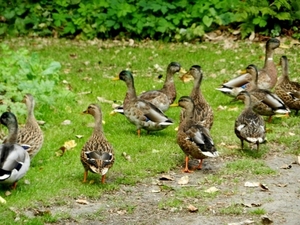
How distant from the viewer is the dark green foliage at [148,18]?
1872cm

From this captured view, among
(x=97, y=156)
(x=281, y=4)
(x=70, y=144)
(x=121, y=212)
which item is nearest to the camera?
(x=121, y=212)

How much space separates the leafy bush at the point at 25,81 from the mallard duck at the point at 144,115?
1.55 meters

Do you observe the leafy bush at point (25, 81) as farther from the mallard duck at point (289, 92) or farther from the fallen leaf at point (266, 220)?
the fallen leaf at point (266, 220)

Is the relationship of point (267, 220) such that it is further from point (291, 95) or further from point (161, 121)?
point (291, 95)

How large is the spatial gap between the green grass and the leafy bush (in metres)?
0.25

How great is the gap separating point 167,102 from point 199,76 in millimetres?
658

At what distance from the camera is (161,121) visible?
11297 millimetres

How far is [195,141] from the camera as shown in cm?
990

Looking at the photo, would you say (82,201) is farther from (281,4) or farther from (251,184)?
(281,4)

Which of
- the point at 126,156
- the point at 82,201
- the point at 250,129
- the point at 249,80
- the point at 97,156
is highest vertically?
the point at 97,156

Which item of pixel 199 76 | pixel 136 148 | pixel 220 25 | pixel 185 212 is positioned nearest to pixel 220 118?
pixel 199 76

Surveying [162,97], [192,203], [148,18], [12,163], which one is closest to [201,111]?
[162,97]

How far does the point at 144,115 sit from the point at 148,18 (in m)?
8.29

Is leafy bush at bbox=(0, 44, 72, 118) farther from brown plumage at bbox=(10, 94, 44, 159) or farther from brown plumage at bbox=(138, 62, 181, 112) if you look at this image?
brown plumage at bbox=(138, 62, 181, 112)
